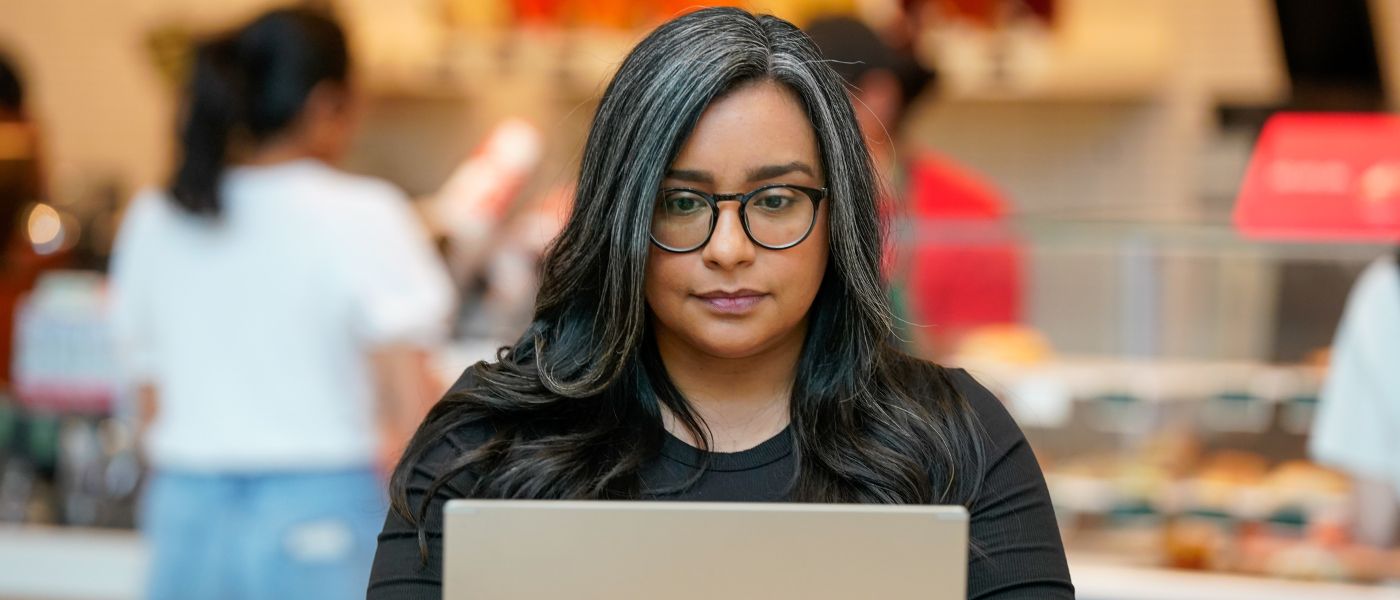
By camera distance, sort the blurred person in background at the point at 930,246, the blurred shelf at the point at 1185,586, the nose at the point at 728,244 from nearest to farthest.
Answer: the nose at the point at 728,244, the blurred shelf at the point at 1185,586, the blurred person in background at the point at 930,246

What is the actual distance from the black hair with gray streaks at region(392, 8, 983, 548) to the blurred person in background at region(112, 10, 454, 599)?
121 cm

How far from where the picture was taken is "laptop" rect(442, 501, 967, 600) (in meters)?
1.04

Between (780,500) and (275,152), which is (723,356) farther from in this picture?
(275,152)

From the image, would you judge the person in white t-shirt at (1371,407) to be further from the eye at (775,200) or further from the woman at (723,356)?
the eye at (775,200)

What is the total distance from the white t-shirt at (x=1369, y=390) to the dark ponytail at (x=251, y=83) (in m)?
1.64

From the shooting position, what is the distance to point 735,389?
1380 mm

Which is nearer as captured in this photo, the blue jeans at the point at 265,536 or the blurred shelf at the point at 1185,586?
the blue jeans at the point at 265,536

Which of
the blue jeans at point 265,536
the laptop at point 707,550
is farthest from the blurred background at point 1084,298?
the laptop at point 707,550

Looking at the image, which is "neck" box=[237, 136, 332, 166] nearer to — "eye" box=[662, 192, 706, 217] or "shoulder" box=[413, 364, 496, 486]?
"shoulder" box=[413, 364, 496, 486]

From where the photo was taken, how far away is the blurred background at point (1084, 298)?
2.90 meters

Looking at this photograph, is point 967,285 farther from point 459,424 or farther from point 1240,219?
point 459,424

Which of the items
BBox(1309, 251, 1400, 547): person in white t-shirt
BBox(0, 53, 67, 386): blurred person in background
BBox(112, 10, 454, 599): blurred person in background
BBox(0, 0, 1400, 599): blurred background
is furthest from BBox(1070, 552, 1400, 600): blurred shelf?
BBox(0, 53, 67, 386): blurred person in background

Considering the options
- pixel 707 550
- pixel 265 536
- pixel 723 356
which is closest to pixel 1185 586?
pixel 265 536

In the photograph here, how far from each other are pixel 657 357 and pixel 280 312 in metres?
1.30
